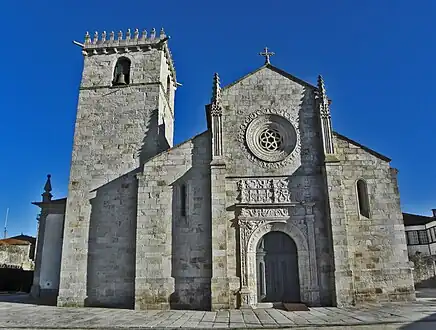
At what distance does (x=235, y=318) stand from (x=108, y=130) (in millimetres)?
11241

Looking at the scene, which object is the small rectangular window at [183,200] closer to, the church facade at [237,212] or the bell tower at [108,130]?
the church facade at [237,212]

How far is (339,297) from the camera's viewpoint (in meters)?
14.0

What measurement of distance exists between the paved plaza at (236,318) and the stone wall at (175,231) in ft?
3.16

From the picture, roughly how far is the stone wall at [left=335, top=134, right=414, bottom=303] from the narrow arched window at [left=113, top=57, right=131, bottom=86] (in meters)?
11.3

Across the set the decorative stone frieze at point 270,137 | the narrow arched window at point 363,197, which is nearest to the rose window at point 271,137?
the decorative stone frieze at point 270,137

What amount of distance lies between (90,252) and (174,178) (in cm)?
515

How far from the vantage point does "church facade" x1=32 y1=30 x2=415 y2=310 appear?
14.8 metres

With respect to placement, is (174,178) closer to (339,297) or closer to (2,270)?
(339,297)

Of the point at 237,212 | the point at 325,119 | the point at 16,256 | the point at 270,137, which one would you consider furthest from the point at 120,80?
the point at 16,256

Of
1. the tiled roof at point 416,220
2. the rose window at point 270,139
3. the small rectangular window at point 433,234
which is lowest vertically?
the small rectangular window at point 433,234

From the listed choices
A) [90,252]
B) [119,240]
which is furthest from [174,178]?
[90,252]

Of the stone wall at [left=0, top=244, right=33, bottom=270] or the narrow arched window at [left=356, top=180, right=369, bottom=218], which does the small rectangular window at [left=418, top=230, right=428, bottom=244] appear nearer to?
the narrow arched window at [left=356, top=180, right=369, bottom=218]

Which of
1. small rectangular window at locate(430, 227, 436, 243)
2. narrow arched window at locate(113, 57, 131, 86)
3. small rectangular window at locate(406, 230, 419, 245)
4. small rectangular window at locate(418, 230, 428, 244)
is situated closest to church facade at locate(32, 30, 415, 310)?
narrow arched window at locate(113, 57, 131, 86)

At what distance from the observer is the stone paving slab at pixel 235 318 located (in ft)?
33.6
